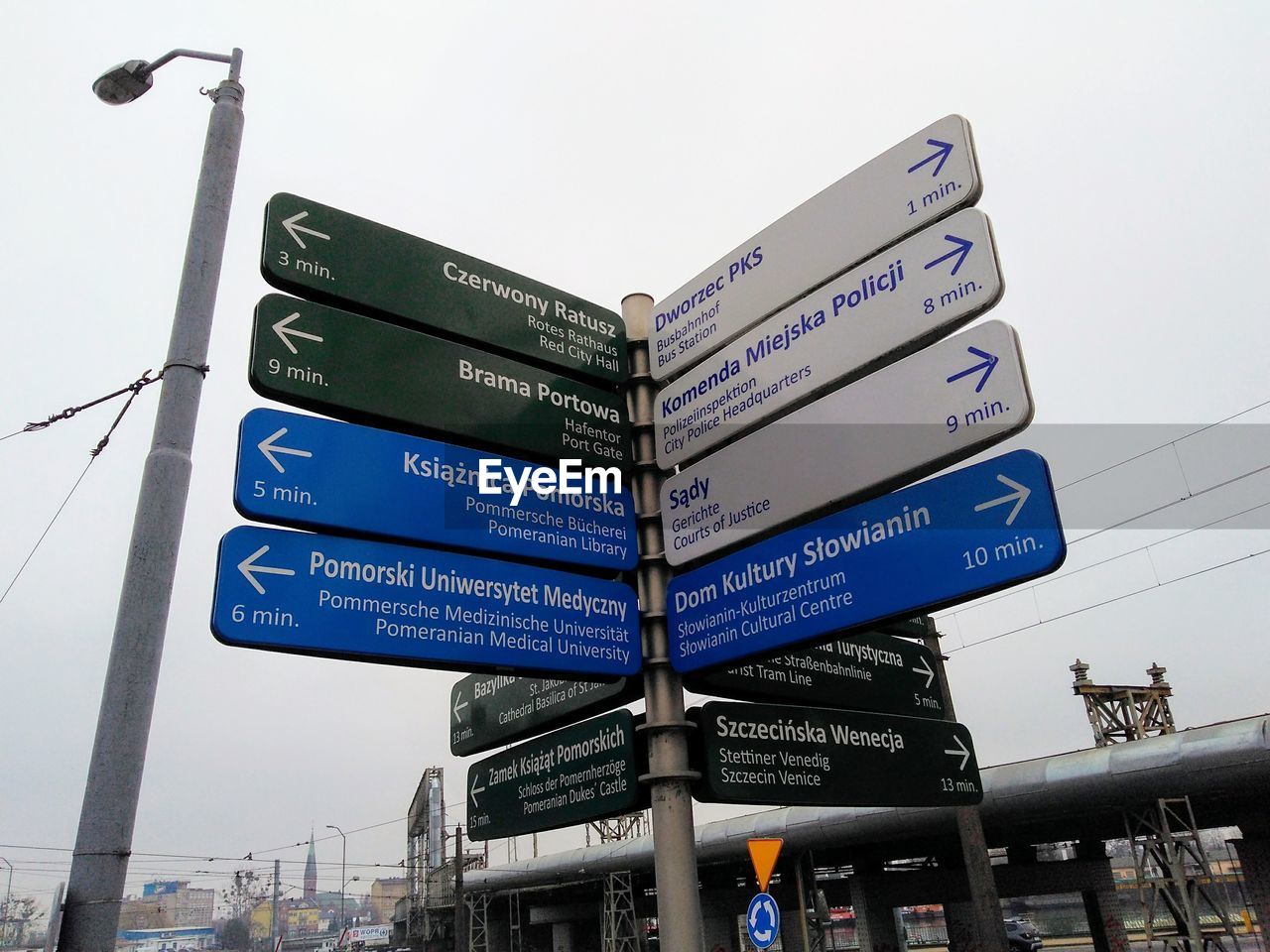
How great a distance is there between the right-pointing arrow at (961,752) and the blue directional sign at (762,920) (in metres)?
1.74

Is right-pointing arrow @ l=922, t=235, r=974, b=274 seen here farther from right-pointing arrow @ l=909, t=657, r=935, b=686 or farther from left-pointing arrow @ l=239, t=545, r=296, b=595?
left-pointing arrow @ l=239, t=545, r=296, b=595

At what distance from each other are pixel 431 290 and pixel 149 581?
2.15 metres

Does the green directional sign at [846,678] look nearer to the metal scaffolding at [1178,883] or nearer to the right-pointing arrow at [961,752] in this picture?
the right-pointing arrow at [961,752]

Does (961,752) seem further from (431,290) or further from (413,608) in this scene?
(431,290)

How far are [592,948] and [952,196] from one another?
145 ft

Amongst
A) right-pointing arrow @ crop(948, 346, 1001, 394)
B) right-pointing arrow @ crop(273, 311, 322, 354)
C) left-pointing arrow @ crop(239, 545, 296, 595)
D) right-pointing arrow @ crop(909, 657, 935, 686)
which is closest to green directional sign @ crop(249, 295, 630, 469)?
right-pointing arrow @ crop(273, 311, 322, 354)

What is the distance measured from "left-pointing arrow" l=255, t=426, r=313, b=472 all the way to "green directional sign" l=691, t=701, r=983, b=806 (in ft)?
7.11

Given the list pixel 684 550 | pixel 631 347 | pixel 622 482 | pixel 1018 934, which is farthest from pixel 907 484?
pixel 1018 934

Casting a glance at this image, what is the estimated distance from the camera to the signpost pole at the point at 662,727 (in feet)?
13.6

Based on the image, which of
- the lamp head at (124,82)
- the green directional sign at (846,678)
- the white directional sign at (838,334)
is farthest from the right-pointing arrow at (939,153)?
the lamp head at (124,82)

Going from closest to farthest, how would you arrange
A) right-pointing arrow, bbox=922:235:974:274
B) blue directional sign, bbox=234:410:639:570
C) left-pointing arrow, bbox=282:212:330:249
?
blue directional sign, bbox=234:410:639:570, right-pointing arrow, bbox=922:235:974:274, left-pointing arrow, bbox=282:212:330:249

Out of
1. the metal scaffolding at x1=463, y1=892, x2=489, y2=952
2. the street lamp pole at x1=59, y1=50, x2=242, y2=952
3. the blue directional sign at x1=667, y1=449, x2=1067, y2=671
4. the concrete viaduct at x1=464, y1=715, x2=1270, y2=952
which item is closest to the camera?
the street lamp pole at x1=59, y1=50, x2=242, y2=952

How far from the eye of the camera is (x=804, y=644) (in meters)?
3.96

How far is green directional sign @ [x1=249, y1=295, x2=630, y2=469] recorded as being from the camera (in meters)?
4.04
